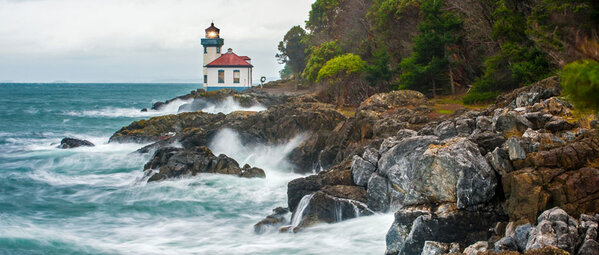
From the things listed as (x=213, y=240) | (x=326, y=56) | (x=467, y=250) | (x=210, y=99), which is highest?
(x=326, y=56)

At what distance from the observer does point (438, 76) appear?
25922 millimetres

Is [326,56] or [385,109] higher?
[326,56]

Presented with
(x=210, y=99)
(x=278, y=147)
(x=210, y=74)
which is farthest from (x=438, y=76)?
(x=210, y=74)

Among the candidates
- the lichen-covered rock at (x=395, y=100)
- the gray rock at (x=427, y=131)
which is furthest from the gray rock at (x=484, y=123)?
the lichen-covered rock at (x=395, y=100)

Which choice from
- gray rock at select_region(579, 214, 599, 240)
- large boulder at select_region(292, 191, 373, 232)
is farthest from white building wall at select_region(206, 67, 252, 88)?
gray rock at select_region(579, 214, 599, 240)

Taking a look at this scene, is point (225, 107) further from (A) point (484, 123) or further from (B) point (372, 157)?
(A) point (484, 123)

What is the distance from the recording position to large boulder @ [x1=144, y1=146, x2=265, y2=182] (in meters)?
18.3

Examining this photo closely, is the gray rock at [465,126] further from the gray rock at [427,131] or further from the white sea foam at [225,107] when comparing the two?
the white sea foam at [225,107]

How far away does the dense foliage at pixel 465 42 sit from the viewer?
1510 centimetres

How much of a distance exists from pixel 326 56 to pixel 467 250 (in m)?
30.0

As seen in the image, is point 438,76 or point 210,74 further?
point 210,74

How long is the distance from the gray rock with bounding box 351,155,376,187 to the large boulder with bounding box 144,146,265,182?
19.9 ft

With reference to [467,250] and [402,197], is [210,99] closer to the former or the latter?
[402,197]

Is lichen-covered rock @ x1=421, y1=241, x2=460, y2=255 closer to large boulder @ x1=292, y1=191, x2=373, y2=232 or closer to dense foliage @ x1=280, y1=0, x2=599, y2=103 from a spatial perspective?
large boulder @ x1=292, y1=191, x2=373, y2=232
